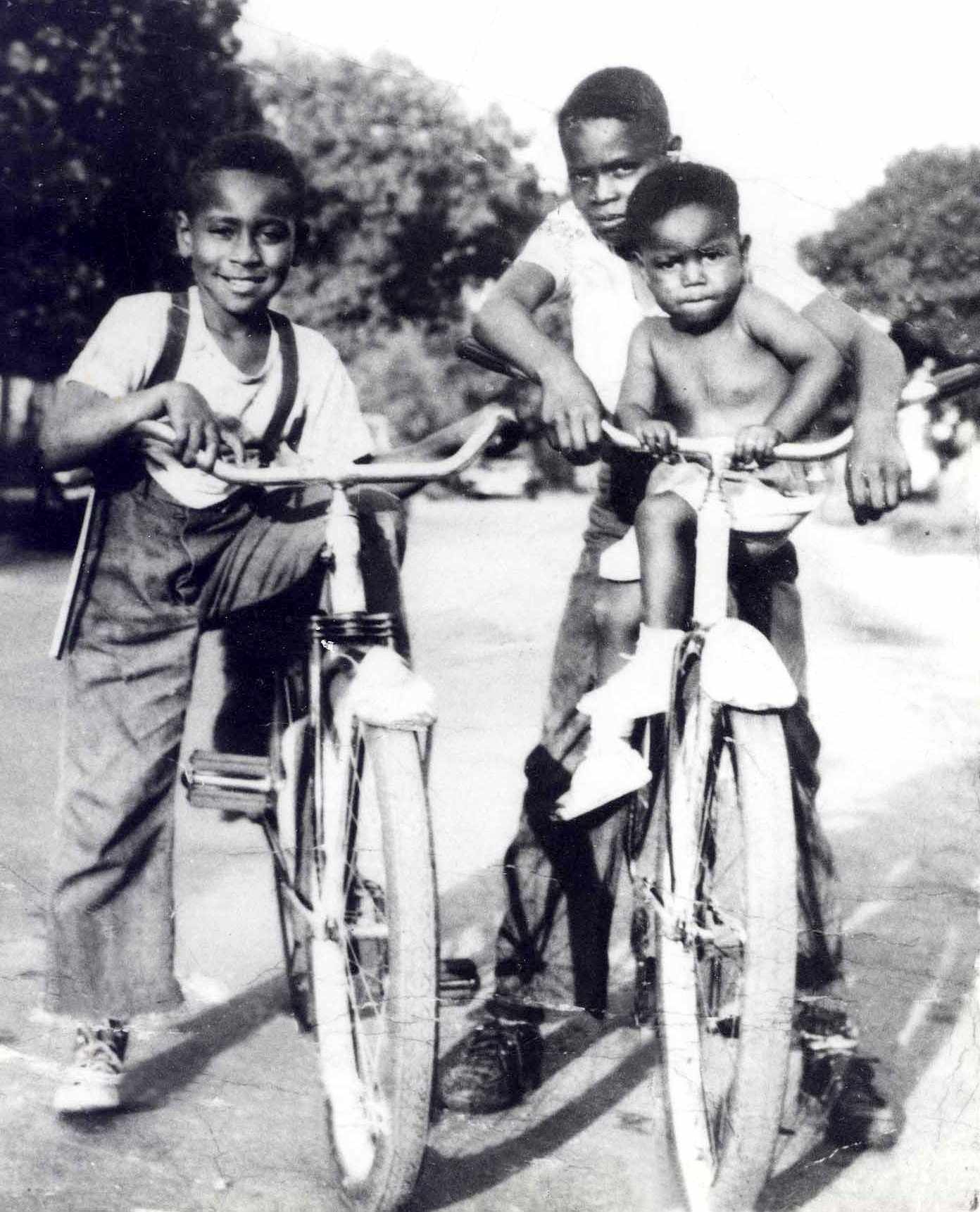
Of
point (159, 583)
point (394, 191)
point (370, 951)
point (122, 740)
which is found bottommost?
point (370, 951)

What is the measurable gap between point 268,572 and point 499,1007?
117 centimetres

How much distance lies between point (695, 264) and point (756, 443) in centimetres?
51

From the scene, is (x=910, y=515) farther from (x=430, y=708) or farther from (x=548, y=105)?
(x=430, y=708)

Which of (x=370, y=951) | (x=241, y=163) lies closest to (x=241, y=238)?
(x=241, y=163)

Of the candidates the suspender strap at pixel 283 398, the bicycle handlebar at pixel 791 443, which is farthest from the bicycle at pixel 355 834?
the suspender strap at pixel 283 398

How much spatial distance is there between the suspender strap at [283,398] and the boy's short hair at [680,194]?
0.79m

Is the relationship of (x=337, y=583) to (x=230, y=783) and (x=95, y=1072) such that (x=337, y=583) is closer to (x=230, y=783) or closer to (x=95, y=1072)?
(x=230, y=783)

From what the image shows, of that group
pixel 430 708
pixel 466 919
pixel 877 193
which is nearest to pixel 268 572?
pixel 430 708

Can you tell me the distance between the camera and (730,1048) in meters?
2.76

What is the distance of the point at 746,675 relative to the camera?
92.5 inches

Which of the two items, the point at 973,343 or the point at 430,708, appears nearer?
the point at 430,708

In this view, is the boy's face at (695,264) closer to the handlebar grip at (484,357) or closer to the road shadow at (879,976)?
the handlebar grip at (484,357)

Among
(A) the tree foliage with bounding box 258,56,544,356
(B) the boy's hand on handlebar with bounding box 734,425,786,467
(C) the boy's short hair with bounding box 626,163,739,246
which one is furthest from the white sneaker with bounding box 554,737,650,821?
(A) the tree foliage with bounding box 258,56,544,356

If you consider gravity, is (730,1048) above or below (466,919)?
above
